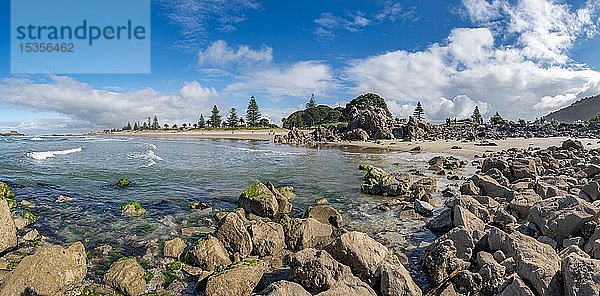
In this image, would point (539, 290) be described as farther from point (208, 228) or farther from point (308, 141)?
point (308, 141)

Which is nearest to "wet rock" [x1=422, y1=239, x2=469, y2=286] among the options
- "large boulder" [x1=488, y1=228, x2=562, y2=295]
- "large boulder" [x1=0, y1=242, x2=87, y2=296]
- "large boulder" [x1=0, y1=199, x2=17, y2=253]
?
"large boulder" [x1=488, y1=228, x2=562, y2=295]

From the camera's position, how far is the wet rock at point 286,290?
7.41 meters

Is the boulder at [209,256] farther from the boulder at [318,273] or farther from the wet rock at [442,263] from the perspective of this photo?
the wet rock at [442,263]

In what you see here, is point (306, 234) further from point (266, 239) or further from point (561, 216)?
point (561, 216)

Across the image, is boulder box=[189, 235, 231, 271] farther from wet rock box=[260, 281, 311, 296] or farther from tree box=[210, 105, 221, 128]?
tree box=[210, 105, 221, 128]

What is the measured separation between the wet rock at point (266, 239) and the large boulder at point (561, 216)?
26.4 ft

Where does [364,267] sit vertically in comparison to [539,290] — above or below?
below

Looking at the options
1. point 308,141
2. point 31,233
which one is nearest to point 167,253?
point 31,233

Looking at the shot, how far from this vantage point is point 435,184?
23.8m

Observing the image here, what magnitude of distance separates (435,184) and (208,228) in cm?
1599

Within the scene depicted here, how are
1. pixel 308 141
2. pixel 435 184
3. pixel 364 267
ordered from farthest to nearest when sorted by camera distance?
pixel 308 141, pixel 435 184, pixel 364 267

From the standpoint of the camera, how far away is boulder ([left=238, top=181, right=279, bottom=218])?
51.7 ft

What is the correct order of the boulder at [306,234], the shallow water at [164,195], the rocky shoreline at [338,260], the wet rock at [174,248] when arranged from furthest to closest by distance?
the shallow water at [164,195]
the boulder at [306,234]
the wet rock at [174,248]
the rocky shoreline at [338,260]

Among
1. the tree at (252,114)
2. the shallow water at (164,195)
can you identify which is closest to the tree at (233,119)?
the tree at (252,114)
